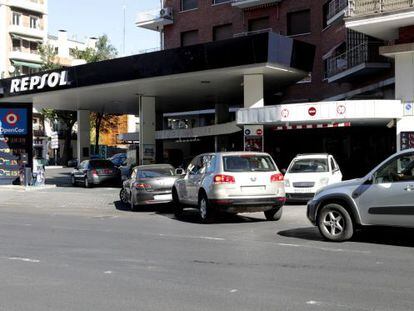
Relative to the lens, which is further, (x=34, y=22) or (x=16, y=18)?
(x=34, y=22)

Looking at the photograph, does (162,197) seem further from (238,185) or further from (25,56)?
(25,56)

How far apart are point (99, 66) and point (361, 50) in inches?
487

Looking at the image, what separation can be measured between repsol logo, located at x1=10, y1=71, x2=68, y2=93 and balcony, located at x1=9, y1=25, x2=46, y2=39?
44.7 meters

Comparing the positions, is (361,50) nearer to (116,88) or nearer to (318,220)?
(116,88)

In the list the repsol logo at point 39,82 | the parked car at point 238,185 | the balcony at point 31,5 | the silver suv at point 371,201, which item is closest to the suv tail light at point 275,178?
the parked car at point 238,185

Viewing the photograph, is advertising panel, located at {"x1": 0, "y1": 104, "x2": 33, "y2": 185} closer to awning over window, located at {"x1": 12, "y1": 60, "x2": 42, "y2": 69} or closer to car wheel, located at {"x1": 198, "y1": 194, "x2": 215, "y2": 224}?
car wheel, located at {"x1": 198, "y1": 194, "x2": 215, "y2": 224}

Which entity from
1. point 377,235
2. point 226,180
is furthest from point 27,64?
point 377,235

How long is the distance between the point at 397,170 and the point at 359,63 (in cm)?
1776

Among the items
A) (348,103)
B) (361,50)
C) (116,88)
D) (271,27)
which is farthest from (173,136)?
(348,103)

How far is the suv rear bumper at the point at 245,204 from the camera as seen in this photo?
533 inches

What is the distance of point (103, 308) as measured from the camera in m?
6.10

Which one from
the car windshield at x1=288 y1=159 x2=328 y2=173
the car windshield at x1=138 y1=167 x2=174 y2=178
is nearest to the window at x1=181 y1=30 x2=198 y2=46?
the car windshield at x1=288 y1=159 x2=328 y2=173

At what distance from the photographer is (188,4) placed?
44844 millimetres

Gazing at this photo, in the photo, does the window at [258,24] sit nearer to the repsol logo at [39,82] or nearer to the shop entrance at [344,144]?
the shop entrance at [344,144]
